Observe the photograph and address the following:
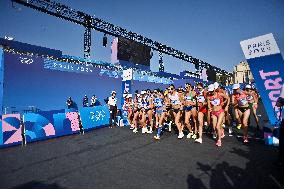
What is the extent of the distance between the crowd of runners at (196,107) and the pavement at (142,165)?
32.0 inches

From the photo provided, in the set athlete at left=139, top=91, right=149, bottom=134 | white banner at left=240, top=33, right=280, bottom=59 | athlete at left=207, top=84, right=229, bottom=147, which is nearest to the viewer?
white banner at left=240, top=33, right=280, bottom=59

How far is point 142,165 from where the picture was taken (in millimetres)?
5340

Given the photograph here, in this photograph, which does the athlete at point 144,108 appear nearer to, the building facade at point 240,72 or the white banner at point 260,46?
the white banner at point 260,46

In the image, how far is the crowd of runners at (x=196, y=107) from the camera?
7449 mm

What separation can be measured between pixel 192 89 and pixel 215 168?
4305 millimetres

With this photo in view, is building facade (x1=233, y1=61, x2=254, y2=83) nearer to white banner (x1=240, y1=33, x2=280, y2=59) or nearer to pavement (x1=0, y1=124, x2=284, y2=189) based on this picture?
white banner (x1=240, y1=33, x2=280, y2=59)

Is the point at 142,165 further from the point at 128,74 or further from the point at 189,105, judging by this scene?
the point at 128,74

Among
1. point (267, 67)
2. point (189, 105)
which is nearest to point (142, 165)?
point (189, 105)

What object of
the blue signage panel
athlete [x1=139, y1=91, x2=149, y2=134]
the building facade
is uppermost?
the building facade

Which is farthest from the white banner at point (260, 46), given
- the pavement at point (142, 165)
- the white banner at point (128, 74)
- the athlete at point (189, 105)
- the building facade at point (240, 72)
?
the building facade at point (240, 72)

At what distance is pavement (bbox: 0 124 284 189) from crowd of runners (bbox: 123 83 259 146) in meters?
0.81

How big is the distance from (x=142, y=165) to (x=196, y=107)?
4.28 m

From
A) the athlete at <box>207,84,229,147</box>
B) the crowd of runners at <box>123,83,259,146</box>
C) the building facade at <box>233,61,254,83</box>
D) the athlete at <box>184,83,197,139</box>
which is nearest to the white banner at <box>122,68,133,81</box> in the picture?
the crowd of runners at <box>123,83,259,146</box>

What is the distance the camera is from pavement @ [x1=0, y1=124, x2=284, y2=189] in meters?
4.22
